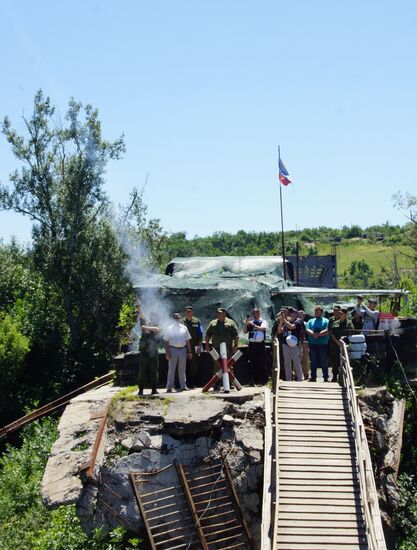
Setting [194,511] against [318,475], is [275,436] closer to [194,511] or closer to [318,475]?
[318,475]

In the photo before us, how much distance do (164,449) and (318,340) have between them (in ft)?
12.9

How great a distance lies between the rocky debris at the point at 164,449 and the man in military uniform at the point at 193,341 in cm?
151

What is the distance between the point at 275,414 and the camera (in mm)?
14711

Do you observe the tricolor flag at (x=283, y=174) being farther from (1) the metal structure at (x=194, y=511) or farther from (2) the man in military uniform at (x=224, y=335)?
(1) the metal structure at (x=194, y=511)

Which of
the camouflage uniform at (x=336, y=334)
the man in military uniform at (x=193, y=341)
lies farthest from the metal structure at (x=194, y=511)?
the camouflage uniform at (x=336, y=334)

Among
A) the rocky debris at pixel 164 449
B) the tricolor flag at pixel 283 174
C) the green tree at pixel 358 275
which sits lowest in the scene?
the green tree at pixel 358 275

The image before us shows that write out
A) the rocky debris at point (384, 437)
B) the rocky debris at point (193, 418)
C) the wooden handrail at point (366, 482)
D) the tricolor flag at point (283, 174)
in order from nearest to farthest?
the wooden handrail at point (366, 482) < the rocky debris at point (193, 418) < the rocky debris at point (384, 437) < the tricolor flag at point (283, 174)

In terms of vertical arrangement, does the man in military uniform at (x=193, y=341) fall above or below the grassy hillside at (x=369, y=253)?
above

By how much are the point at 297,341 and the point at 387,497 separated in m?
3.49

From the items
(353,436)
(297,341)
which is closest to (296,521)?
(353,436)

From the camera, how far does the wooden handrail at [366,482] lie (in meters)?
12.1

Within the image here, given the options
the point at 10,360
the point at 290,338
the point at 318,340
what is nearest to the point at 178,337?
the point at 290,338

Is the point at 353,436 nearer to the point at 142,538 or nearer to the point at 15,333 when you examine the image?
the point at 142,538

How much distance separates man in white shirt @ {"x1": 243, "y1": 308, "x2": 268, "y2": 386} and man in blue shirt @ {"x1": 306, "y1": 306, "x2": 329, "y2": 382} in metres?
1.08
